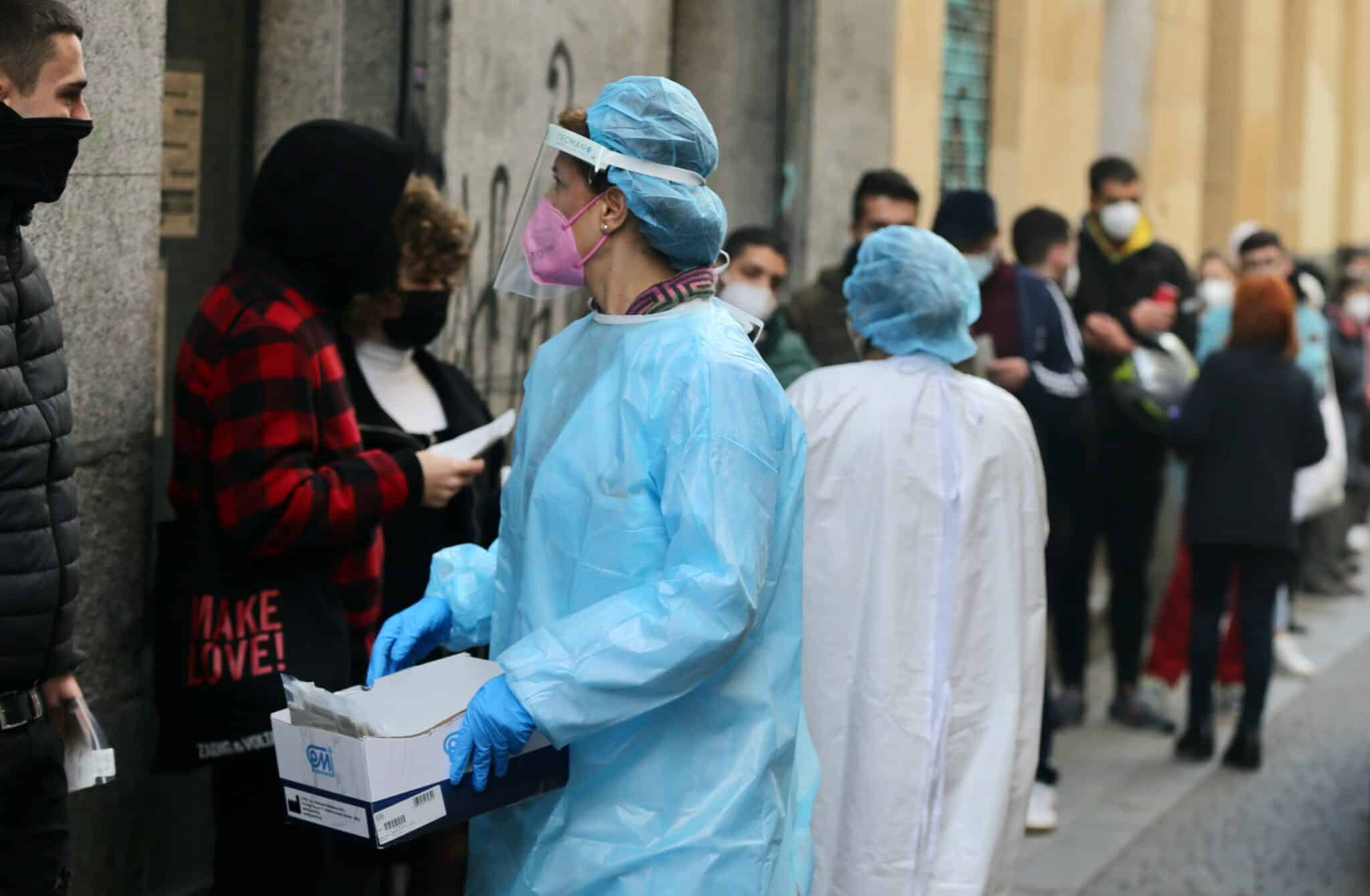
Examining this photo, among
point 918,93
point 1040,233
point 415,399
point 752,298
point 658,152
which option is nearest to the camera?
point 658,152

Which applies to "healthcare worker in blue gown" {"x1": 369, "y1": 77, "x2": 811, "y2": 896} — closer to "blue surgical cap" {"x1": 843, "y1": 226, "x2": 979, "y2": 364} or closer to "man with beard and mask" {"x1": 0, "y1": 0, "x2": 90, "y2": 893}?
"man with beard and mask" {"x1": 0, "y1": 0, "x2": 90, "y2": 893}

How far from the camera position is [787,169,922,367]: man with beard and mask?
664cm

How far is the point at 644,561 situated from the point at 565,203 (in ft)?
1.92

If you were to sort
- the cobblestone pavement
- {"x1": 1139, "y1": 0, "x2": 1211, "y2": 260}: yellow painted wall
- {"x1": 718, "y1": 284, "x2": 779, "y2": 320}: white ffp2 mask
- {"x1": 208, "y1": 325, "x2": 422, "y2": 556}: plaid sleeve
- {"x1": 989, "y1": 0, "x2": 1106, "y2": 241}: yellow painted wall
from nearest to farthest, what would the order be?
{"x1": 208, "y1": 325, "x2": 422, "y2": 556}: plaid sleeve < the cobblestone pavement < {"x1": 718, "y1": 284, "x2": 779, "y2": 320}: white ffp2 mask < {"x1": 989, "y1": 0, "x2": 1106, "y2": 241}: yellow painted wall < {"x1": 1139, "y1": 0, "x2": 1211, "y2": 260}: yellow painted wall

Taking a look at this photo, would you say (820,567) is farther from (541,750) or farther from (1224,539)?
(1224,539)

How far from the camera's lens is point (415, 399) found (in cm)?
472

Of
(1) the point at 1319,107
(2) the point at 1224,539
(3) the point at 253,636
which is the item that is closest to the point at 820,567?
(3) the point at 253,636

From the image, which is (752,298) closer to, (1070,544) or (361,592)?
(361,592)

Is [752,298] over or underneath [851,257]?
underneath

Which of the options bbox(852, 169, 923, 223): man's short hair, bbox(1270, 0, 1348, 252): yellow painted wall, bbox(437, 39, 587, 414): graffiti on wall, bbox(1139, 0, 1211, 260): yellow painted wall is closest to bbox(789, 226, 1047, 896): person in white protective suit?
bbox(437, 39, 587, 414): graffiti on wall

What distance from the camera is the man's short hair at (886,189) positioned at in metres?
6.77

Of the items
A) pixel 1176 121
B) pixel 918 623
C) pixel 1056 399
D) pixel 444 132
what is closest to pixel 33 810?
pixel 918 623

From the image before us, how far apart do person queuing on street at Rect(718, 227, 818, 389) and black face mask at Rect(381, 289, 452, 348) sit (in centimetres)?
166

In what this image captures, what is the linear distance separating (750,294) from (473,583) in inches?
120
